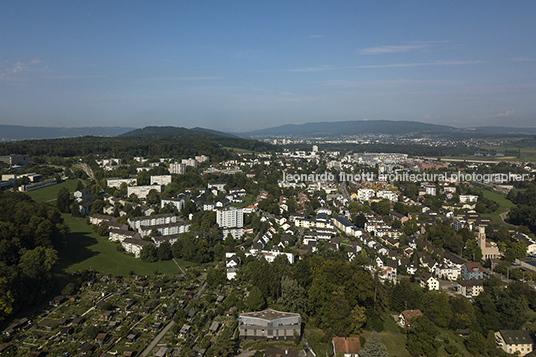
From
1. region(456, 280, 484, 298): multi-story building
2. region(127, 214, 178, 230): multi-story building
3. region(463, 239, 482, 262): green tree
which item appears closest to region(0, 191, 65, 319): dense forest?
region(127, 214, 178, 230): multi-story building

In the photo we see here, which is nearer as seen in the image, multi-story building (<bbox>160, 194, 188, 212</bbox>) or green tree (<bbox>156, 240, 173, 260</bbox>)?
green tree (<bbox>156, 240, 173, 260</bbox>)

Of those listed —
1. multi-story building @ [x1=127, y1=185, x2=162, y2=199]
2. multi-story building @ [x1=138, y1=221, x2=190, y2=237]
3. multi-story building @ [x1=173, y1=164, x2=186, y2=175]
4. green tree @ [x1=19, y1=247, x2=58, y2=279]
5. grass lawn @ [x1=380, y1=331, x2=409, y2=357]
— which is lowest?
grass lawn @ [x1=380, y1=331, x2=409, y2=357]

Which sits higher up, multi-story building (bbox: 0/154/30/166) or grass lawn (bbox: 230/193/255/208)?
multi-story building (bbox: 0/154/30/166)

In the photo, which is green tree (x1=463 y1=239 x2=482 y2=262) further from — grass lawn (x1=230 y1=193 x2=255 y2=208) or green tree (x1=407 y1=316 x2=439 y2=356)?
grass lawn (x1=230 y1=193 x2=255 y2=208)

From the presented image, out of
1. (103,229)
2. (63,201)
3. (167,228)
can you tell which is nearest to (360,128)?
(167,228)

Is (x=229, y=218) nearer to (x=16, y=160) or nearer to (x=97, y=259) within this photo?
(x=97, y=259)

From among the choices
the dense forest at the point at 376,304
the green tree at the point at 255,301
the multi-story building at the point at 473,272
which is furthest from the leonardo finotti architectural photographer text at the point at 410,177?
the green tree at the point at 255,301
